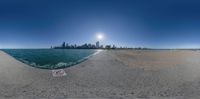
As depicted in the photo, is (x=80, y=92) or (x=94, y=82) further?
(x=94, y=82)

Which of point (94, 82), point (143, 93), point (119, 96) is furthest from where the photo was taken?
point (94, 82)

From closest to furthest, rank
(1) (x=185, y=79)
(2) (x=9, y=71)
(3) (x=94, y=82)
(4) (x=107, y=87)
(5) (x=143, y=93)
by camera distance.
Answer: (5) (x=143, y=93) → (4) (x=107, y=87) → (3) (x=94, y=82) → (1) (x=185, y=79) → (2) (x=9, y=71)

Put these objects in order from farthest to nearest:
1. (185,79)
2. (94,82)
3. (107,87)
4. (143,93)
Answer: (185,79)
(94,82)
(107,87)
(143,93)

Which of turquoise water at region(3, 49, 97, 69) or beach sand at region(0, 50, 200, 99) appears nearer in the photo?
beach sand at region(0, 50, 200, 99)

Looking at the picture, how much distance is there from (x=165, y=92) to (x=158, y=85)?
1128 mm

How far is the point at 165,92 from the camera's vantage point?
24.8 feet

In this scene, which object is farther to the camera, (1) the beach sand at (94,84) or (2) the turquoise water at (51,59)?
(2) the turquoise water at (51,59)

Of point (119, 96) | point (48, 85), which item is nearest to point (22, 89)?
point (48, 85)

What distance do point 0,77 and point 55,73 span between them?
2.43 metres

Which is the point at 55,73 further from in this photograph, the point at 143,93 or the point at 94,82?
the point at 143,93

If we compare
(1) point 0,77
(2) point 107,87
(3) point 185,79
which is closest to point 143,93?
(2) point 107,87

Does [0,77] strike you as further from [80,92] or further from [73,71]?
[80,92]

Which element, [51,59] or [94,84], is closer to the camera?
[94,84]

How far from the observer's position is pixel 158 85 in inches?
341
